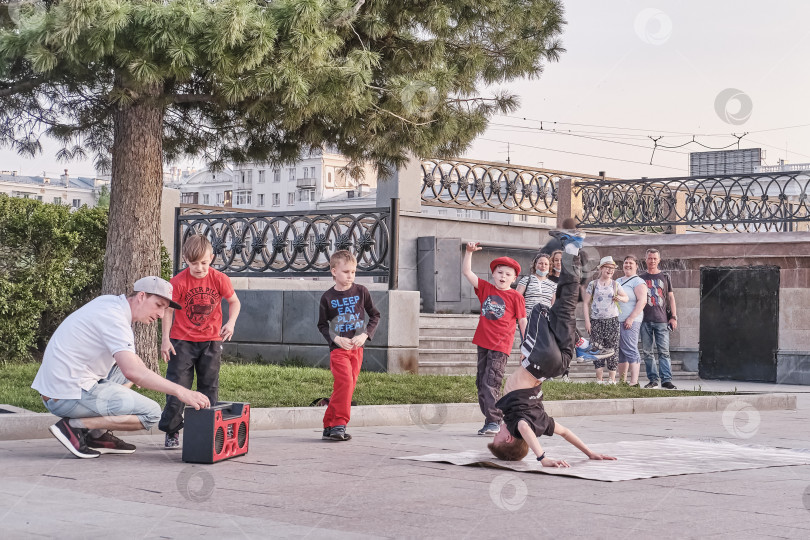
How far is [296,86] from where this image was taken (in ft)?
31.4

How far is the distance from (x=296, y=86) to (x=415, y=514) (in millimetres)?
5241

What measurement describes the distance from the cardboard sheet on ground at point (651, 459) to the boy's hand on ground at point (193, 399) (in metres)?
1.64

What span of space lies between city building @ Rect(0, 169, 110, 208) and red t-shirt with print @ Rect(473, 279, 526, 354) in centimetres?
10190

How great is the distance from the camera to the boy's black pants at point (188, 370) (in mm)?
7812

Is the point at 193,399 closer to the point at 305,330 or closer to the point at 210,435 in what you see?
the point at 210,435

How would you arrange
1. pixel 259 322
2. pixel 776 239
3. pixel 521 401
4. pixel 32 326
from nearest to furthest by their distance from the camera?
pixel 521 401, pixel 32 326, pixel 259 322, pixel 776 239

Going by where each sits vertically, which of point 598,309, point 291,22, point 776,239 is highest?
point 291,22

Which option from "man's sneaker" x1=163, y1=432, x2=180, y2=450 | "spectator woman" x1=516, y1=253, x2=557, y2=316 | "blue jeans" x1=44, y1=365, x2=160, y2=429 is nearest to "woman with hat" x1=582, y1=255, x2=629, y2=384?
"spectator woman" x1=516, y1=253, x2=557, y2=316

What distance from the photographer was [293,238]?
Answer: 52.1ft

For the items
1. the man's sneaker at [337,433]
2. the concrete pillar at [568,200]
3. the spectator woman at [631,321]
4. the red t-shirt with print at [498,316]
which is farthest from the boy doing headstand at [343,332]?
the concrete pillar at [568,200]

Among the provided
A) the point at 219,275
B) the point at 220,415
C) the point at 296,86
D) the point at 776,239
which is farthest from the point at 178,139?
the point at 776,239

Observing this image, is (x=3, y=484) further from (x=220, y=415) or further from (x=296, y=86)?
(x=296, y=86)

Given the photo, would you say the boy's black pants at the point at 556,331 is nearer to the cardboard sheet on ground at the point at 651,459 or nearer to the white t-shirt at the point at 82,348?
the cardboard sheet on ground at the point at 651,459

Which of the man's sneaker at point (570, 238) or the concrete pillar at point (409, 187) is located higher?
the concrete pillar at point (409, 187)
